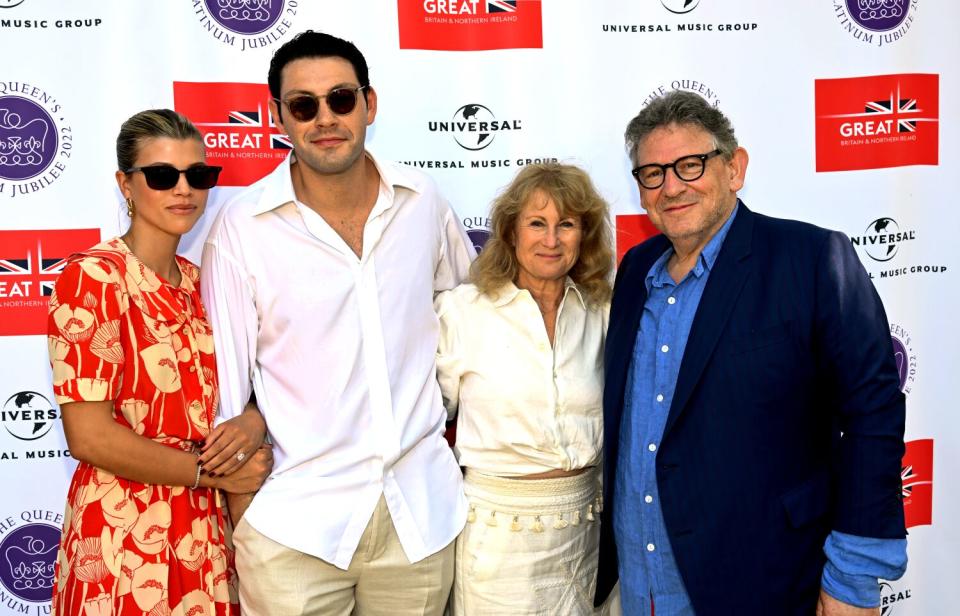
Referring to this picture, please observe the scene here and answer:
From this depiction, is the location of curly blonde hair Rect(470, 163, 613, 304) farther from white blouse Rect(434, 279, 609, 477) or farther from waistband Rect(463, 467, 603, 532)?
waistband Rect(463, 467, 603, 532)

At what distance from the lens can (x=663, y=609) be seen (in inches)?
80.2

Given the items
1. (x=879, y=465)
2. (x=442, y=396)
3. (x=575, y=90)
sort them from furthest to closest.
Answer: (x=575, y=90) → (x=442, y=396) → (x=879, y=465)

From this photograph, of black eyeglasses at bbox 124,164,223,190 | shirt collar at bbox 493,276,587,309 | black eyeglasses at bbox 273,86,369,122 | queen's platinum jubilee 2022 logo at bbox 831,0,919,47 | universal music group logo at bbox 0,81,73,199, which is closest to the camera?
black eyeglasses at bbox 124,164,223,190

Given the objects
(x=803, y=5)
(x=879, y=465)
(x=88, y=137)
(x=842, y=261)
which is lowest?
(x=879, y=465)

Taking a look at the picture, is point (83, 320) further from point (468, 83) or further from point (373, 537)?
point (468, 83)

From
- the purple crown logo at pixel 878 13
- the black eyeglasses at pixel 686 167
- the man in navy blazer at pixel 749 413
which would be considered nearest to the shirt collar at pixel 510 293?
the man in navy blazer at pixel 749 413

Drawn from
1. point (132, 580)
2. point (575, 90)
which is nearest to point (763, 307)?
point (575, 90)

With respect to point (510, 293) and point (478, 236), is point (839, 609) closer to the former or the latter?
point (510, 293)

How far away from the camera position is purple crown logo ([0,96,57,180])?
2.80 meters

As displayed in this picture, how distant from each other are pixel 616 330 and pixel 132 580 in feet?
4.52

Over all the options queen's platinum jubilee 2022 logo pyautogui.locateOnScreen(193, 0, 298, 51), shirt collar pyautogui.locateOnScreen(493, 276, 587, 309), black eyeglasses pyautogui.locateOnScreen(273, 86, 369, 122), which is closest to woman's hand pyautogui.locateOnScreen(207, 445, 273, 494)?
shirt collar pyautogui.locateOnScreen(493, 276, 587, 309)

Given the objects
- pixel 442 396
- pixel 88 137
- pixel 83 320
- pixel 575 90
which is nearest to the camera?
pixel 83 320

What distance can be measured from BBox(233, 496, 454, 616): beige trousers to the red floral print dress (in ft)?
0.30

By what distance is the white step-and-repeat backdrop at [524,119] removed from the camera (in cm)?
283
